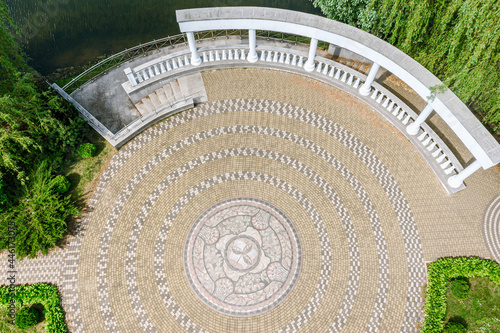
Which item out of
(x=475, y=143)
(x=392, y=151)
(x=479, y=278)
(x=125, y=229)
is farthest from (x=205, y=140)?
(x=479, y=278)

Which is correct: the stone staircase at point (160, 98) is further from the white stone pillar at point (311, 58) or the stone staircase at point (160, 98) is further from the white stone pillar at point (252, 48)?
the white stone pillar at point (311, 58)

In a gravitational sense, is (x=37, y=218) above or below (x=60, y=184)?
below

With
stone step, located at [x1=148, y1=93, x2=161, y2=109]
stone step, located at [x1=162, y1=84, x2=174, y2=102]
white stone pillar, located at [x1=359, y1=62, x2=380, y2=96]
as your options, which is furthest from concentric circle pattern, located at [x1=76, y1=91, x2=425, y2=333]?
white stone pillar, located at [x1=359, y1=62, x2=380, y2=96]

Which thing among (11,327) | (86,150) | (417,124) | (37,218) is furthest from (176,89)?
(11,327)

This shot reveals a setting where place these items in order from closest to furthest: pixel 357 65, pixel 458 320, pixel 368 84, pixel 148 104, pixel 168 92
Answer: pixel 458 320 < pixel 368 84 < pixel 148 104 < pixel 168 92 < pixel 357 65

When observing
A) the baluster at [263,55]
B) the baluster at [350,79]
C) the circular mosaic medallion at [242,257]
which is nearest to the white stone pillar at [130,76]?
the baluster at [263,55]

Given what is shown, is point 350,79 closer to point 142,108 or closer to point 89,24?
point 142,108
